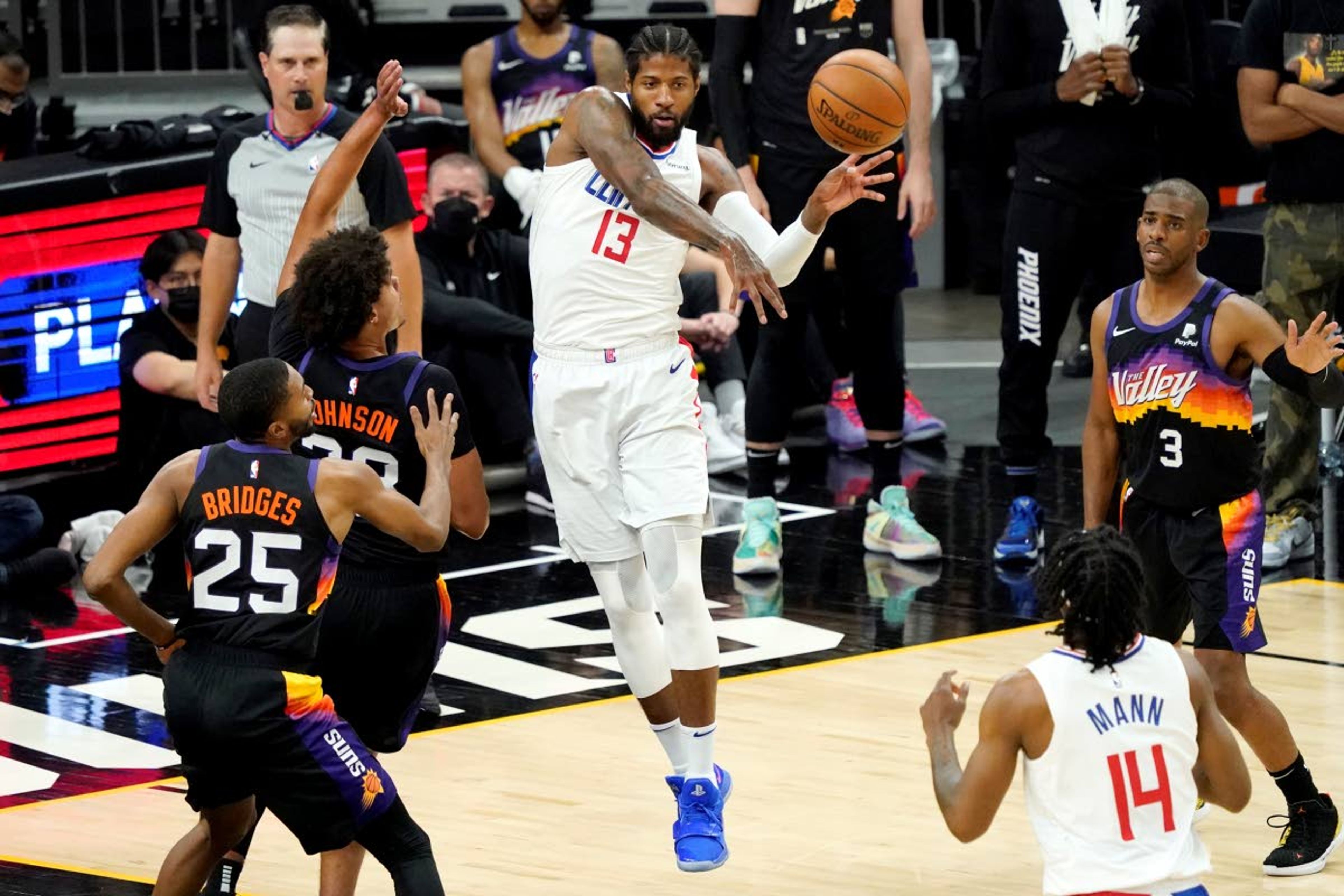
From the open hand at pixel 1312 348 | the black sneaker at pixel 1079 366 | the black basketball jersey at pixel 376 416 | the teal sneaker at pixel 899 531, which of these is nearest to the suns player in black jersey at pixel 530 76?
the teal sneaker at pixel 899 531

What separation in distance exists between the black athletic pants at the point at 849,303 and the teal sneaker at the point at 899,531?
29 cm

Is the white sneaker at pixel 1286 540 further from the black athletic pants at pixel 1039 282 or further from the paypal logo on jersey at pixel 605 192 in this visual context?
the paypal logo on jersey at pixel 605 192

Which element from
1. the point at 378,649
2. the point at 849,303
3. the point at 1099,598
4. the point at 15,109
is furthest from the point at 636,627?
the point at 15,109

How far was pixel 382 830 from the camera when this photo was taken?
190 inches

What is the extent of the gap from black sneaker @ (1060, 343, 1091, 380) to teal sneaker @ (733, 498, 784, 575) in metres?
3.88

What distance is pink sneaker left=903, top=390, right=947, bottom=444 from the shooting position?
10781 millimetres

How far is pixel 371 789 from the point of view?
480cm

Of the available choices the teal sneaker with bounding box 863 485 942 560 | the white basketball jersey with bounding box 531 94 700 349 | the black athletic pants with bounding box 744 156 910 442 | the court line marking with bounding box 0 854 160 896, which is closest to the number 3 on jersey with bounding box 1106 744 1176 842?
the white basketball jersey with bounding box 531 94 700 349

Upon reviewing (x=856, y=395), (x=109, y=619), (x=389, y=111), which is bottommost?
(x=109, y=619)

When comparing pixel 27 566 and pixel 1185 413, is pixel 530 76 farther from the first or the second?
pixel 1185 413

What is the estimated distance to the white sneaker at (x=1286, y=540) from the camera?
8.70m

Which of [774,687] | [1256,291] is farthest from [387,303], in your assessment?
[1256,291]

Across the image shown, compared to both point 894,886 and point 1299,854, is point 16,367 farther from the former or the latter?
point 1299,854

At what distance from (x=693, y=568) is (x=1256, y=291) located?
5.15 metres
